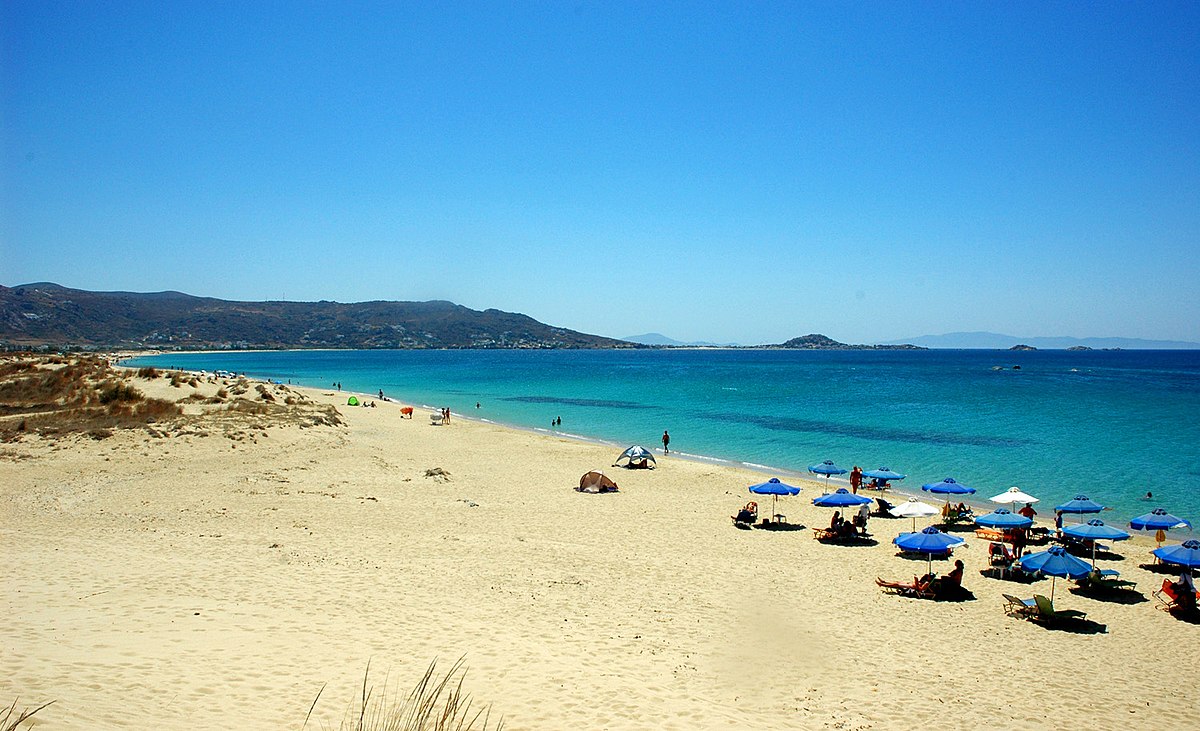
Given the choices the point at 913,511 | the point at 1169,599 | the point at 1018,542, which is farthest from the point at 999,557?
the point at 913,511

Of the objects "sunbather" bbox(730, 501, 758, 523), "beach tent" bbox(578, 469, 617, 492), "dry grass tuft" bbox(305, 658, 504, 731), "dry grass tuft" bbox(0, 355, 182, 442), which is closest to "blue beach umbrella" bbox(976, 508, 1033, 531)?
"sunbather" bbox(730, 501, 758, 523)

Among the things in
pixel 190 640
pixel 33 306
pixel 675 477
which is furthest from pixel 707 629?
pixel 33 306

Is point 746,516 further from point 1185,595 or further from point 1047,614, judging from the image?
point 1185,595

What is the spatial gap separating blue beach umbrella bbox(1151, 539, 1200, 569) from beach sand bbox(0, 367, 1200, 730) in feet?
3.04

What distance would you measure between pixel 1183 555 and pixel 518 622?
1286 centimetres

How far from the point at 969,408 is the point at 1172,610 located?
47145 mm

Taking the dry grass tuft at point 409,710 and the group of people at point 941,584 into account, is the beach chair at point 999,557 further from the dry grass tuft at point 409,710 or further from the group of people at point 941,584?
the dry grass tuft at point 409,710

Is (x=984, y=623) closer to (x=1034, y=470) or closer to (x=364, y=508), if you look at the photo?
(x=364, y=508)

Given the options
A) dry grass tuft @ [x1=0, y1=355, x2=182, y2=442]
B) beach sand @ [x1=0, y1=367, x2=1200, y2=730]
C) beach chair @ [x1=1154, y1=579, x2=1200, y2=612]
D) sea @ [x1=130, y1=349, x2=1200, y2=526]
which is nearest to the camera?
beach sand @ [x1=0, y1=367, x2=1200, y2=730]

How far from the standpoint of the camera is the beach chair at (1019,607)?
12070 millimetres

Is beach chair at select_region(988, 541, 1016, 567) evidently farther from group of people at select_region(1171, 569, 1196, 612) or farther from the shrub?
the shrub

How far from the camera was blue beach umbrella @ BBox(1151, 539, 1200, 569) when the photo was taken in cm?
1299

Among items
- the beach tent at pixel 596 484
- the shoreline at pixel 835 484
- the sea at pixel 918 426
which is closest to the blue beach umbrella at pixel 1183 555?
the shoreline at pixel 835 484

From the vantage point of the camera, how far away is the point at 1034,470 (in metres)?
28.5
